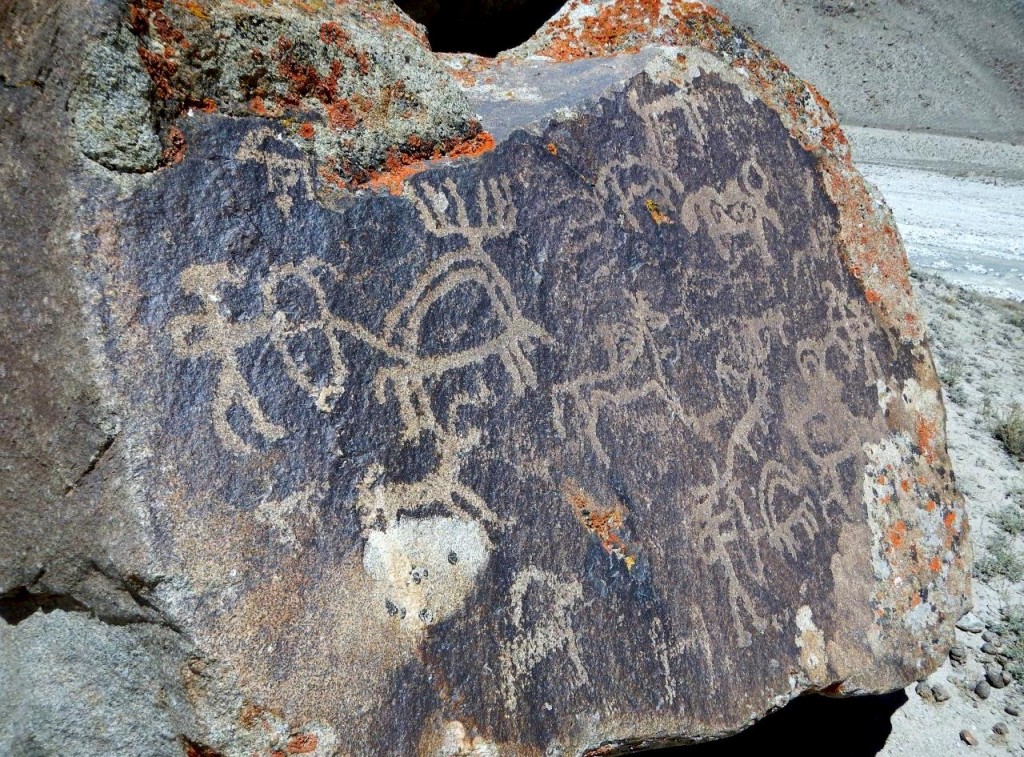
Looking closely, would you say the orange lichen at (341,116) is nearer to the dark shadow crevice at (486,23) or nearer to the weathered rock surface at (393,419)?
the weathered rock surface at (393,419)

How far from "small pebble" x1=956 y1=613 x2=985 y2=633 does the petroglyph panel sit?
0.99 m

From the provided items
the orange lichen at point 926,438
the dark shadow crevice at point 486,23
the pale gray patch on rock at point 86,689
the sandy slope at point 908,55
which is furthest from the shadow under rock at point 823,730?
the sandy slope at point 908,55

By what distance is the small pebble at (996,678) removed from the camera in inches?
121

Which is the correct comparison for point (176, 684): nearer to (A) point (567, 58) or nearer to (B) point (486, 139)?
(B) point (486, 139)

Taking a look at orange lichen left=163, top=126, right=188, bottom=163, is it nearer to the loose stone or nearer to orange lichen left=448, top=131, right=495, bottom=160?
orange lichen left=448, top=131, right=495, bottom=160

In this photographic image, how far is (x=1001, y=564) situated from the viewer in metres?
3.50

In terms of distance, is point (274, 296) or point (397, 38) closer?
point (274, 296)

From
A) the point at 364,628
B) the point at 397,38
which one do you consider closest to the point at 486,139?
the point at 397,38

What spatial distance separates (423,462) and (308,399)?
0.27m

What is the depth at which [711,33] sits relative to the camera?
290cm

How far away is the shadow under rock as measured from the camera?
9.50 feet

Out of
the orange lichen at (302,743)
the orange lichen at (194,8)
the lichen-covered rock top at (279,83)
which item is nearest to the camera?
the orange lichen at (302,743)

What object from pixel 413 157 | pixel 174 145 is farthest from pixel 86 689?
pixel 413 157

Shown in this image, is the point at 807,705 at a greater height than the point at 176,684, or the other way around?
the point at 176,684
